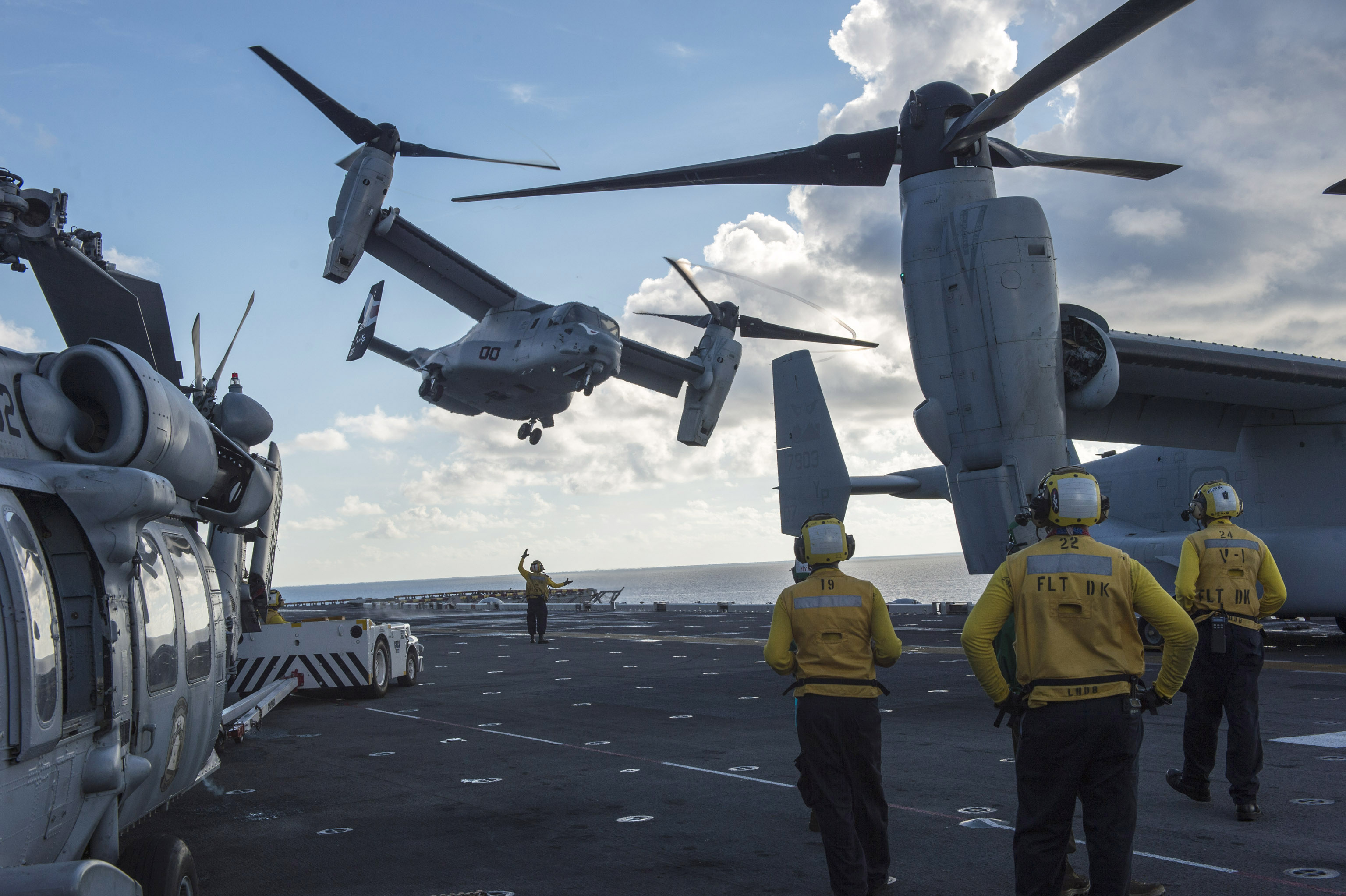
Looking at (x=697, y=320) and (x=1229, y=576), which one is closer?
(x=1229, y=576)

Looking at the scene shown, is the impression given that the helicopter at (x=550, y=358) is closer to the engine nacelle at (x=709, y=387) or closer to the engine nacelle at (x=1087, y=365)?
the engine nacelle at (x=709, y=387)

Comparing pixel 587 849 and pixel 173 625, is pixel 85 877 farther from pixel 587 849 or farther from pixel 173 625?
pixel 587 849

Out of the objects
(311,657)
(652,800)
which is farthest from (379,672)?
(652,800)

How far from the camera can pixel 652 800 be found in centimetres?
729

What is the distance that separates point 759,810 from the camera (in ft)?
22.5

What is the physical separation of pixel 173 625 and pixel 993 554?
39.1 feet

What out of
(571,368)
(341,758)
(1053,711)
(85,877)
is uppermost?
(571,368)

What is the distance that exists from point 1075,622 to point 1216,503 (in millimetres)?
3389

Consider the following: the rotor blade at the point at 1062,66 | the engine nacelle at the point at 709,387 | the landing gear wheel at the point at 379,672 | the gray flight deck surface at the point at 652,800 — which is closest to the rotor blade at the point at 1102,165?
the rotor blade at the point at 1062,66

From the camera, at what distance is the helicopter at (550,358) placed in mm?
26438

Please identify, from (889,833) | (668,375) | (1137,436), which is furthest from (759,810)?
(668,375)

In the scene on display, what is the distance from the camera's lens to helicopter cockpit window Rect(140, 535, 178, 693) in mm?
4992

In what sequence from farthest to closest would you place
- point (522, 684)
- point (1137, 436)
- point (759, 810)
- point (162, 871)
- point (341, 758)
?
point (1137, 436), point (522, 684), point (341, 758), point (759, 810), point (162, 871)

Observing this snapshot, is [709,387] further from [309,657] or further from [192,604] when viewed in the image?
[192,604]
